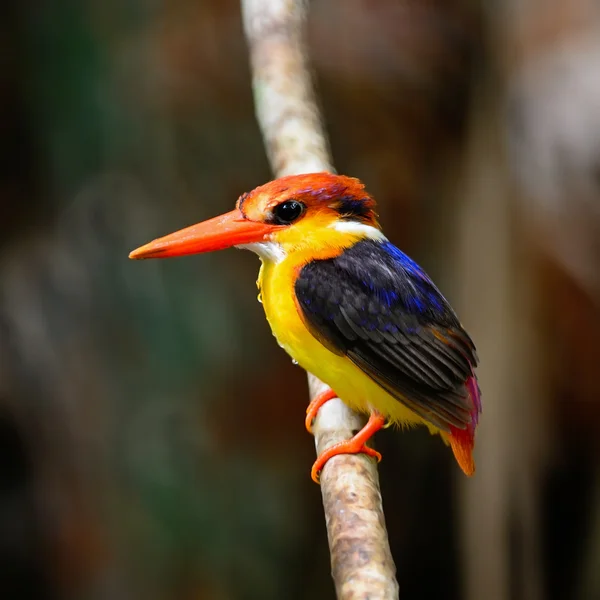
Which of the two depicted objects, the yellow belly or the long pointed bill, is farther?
the yellow belly

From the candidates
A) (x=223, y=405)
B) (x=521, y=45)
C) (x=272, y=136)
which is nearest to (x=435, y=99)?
(x=521, y=45)

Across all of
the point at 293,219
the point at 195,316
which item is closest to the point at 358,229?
the point at 293,219

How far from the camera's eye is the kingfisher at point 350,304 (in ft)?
3.46

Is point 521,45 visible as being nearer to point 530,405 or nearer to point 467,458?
point 530,405

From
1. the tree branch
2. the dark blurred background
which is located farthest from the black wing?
the dark blurred background

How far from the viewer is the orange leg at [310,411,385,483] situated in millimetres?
1085

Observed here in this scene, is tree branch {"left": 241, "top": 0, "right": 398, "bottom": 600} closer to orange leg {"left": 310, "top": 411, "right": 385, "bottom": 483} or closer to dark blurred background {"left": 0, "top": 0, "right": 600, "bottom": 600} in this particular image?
orange leg {"left": 310, "top": 411, "right": 385, "bottom": 483}

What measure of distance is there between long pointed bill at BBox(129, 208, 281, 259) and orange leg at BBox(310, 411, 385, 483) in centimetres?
29

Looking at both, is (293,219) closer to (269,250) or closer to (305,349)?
(269,250)

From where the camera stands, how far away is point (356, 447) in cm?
110

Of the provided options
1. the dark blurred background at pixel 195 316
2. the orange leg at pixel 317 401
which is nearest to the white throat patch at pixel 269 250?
the orange leg at pixel 317 401

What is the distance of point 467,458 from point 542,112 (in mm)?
966

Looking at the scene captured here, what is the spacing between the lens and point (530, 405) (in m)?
1.85

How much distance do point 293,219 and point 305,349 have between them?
168mm
